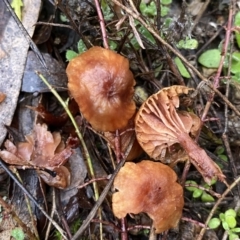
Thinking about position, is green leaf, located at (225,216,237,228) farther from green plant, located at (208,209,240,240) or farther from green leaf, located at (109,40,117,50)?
green leaf, located at (109,40,117,50)

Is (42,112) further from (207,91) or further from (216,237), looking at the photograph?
(216,237)

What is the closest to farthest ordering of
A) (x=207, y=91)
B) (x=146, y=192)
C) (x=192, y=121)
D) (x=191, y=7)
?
1. (x=146, y=192)
2. (x=192, y=121)
3. (x=207, y=91)
4. (x=191, y=7)

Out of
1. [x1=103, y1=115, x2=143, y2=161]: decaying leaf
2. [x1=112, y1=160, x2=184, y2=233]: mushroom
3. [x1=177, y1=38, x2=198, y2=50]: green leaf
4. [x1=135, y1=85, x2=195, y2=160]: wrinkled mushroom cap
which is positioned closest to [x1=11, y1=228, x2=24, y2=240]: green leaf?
[x1=112, y1=160, x2=184, y2=233]: mushroom

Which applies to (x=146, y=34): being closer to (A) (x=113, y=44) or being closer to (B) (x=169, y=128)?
(A) (x=113, y=44)

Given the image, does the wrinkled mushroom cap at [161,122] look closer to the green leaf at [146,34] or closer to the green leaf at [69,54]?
the green leaf at [146,34]

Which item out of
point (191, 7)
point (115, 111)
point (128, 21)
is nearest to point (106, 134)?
point (115, 111)

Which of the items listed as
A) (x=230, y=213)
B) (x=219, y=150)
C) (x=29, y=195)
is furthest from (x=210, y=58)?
(x=29, y=195)

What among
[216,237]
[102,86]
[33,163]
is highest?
[102,86]
